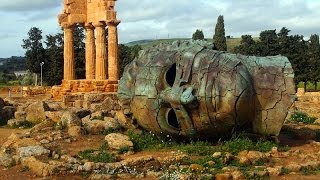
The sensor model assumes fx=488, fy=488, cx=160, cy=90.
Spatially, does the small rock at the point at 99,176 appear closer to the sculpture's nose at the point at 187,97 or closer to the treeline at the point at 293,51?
the sculpture's nose at the point at 187,97

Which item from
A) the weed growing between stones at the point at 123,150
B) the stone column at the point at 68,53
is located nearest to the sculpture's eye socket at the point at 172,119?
the weed growing between stones at the point at 123,150

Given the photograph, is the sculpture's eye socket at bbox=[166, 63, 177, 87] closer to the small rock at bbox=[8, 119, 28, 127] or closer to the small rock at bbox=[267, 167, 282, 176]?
the small rock at bbox=[267, 167, 282, 176]

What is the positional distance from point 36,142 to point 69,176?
10.8 ft

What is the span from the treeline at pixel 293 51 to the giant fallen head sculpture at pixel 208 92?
148ft

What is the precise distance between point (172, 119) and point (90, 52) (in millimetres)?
21833

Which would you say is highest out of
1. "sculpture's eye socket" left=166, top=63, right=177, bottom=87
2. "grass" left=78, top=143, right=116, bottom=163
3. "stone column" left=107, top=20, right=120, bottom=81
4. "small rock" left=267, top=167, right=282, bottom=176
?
"stone column" left=107, top=20, right=120, bottom=81

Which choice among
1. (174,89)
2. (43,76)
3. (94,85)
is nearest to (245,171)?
(174,89)

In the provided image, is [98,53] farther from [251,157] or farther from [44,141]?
[251,157]

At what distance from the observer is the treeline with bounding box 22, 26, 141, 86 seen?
60.2m

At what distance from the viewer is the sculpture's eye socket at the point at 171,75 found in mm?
12133

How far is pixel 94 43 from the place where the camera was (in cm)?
3312

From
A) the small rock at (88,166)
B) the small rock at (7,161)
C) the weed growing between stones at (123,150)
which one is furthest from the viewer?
the weed growing between stones at (123,150)

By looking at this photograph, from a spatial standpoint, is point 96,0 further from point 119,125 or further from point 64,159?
point 64,159

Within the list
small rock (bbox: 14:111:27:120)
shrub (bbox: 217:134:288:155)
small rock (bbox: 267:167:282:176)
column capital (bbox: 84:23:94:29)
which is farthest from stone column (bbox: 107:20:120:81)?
small rock (bbox: 267:167:282:176)
